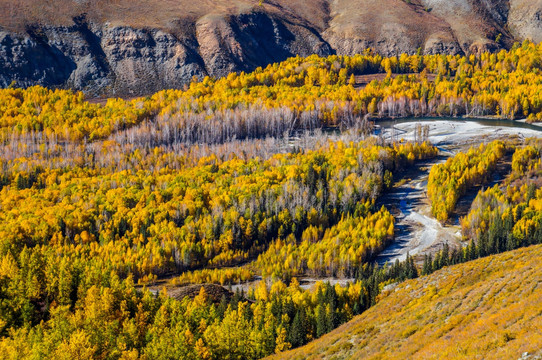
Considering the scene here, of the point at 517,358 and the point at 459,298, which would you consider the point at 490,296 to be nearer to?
the point at 459,298

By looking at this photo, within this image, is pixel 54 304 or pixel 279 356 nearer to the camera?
pixel 279 356

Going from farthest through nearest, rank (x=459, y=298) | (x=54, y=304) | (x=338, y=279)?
(x=338, y=279) → (x=54, y=304) → (x=459, y=298)

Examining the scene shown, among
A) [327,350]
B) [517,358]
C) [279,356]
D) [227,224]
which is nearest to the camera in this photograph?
[517,358]

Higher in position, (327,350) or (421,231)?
(327,350)

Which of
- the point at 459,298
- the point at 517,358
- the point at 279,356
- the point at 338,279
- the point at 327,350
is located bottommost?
the point at 338,279

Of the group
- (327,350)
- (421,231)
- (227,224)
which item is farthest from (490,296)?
(227,224)

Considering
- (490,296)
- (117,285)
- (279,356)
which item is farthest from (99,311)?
(490,296)

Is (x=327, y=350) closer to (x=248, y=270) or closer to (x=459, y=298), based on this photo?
(x=459, y=298)
